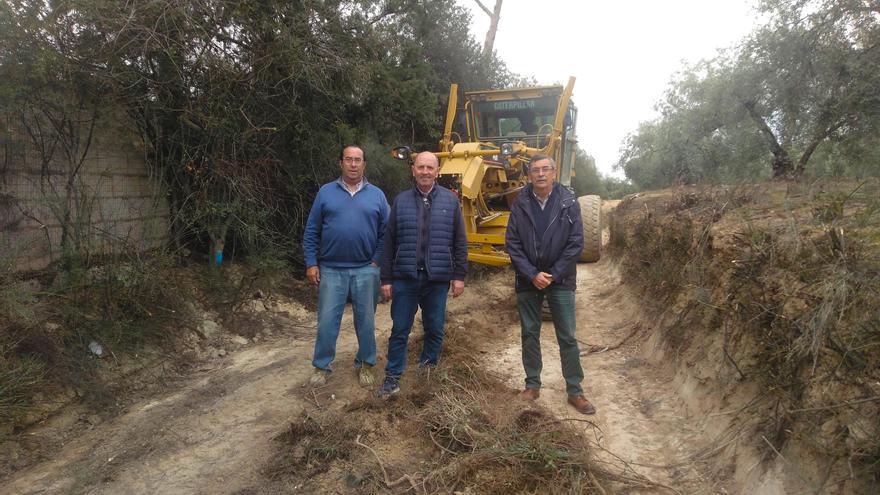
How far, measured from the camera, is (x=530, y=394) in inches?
154

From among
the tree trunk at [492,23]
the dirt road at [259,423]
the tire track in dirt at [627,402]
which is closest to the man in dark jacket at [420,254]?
the dirt road at [259,423]

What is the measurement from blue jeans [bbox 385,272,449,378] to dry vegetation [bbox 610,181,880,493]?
6.23 feet

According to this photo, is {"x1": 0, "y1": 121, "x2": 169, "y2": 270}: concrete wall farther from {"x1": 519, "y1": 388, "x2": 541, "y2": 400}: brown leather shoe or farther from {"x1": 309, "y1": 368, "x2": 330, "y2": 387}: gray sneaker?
{"x1": 519, "y1": 388, "x2": 541, "y2": 400}: brown leather shoe

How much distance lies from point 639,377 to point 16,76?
556cm

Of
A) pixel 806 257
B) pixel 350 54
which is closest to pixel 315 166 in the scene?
pixel 350 54

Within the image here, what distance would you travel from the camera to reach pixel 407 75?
8.76 meters

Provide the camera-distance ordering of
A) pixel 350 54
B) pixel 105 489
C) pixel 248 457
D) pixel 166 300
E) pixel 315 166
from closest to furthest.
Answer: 1. pixel 105 489
2. pixel 248 457
3. pixel 166 300
4. pixel 350 54
5. pixel 315 166

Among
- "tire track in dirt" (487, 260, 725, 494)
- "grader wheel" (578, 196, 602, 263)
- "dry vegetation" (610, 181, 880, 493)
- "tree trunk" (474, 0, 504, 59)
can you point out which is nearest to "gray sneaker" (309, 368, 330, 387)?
"tire track in dirt" (487, 260, 725, 494)

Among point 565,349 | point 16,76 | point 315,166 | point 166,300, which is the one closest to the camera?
point 565,349

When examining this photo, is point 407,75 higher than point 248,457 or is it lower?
higher

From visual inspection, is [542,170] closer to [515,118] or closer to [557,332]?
[557,332]

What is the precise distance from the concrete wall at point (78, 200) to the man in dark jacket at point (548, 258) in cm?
365

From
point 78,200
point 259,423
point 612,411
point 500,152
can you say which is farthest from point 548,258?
point 78,200

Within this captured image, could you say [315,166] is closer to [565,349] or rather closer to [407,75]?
[407,75]
